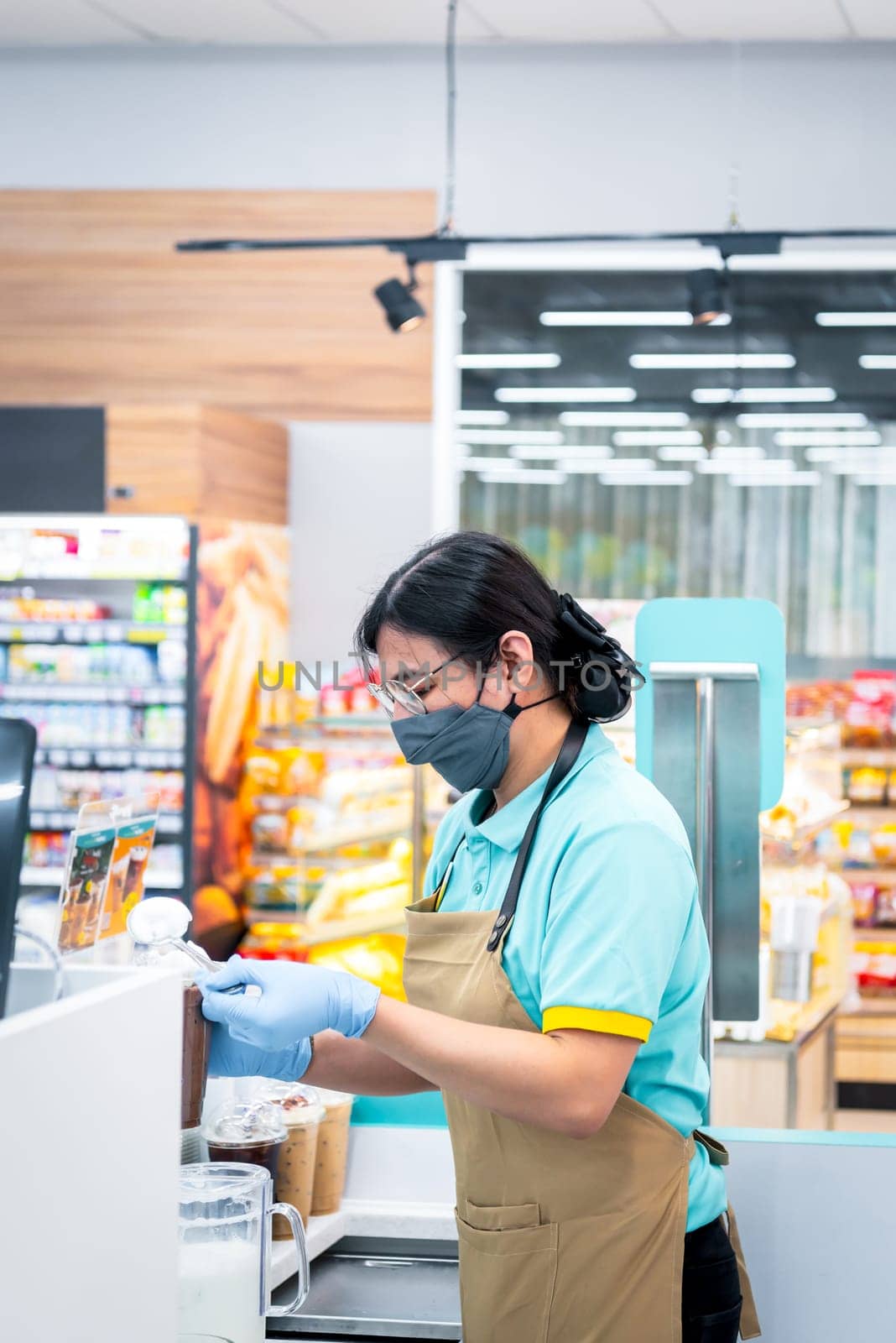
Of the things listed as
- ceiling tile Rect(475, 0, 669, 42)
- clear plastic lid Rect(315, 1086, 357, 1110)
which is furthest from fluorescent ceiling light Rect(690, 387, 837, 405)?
clear plastic lid Rect(315, 1086, 357, 1110)

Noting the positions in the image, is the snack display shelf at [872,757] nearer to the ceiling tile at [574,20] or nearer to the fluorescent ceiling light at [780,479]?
the fluorescent ceiling light at [780,479]

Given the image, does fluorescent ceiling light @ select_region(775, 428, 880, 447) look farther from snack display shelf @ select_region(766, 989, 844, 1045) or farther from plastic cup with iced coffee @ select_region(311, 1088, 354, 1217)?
plastic cup with iced coffee @ select_region(311, 1088, 354, 1217)

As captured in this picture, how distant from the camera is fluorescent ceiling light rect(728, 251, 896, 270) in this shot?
6.38m

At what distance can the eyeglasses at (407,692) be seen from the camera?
1695mm

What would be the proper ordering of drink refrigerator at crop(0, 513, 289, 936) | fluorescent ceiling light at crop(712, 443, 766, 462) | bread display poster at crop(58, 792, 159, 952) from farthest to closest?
fluorescent ceiling light at crop(712, 443, 766, 462), drink refrigerator at crop(0, 513, 289, 936), bread display poster at crop(58, 792, 159, 952)

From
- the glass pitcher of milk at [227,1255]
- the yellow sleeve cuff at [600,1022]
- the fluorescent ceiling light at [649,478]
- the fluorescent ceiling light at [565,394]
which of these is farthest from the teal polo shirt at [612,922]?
the fluorescent ceiling light at [565,394]

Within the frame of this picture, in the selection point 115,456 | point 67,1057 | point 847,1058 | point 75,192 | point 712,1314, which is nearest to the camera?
point 67,1057

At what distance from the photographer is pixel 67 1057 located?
1.09m

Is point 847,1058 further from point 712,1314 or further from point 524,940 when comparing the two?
point 524,940

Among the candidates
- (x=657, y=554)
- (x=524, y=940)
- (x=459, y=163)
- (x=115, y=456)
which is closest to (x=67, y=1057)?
(x=524, y=940)

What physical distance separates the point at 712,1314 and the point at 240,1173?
2.02 feet

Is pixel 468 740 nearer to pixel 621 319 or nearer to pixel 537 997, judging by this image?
pixel 537 997

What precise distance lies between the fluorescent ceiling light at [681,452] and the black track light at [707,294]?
92cm

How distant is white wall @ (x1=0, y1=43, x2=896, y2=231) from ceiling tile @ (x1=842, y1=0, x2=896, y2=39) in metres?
0.17
